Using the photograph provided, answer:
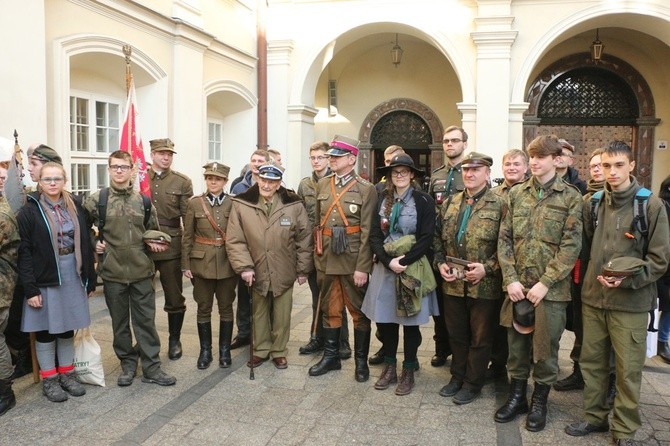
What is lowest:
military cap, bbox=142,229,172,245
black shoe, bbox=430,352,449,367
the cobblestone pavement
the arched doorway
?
the cobblestone pavement

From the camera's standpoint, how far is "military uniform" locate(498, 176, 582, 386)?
3514mm

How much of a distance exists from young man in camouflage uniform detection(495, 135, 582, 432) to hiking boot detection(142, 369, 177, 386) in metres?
2.46

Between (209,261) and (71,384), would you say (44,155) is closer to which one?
(209,261)

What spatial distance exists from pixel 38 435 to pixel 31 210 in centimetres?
151

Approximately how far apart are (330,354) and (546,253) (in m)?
1.99

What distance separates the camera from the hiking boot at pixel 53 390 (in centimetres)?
399

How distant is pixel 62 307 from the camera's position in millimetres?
4008

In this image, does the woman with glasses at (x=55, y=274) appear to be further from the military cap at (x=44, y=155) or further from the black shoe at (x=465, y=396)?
the black shoe at (x=465, y=396)

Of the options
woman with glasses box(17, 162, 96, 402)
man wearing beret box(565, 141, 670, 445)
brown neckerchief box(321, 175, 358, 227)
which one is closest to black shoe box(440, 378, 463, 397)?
man wearing beret box(565, 141, 670, 445)

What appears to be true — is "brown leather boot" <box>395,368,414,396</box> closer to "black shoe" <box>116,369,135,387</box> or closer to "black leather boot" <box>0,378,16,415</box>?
"black shoe" <box>116,369,135,387</box>

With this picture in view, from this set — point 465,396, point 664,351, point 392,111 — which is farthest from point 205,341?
point 392,111

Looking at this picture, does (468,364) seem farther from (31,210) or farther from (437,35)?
(437,35)

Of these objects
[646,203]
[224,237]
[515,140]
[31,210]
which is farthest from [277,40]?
[646,203]

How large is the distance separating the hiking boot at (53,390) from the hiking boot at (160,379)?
0.59 meters
